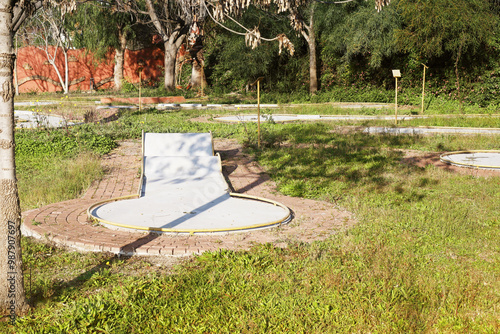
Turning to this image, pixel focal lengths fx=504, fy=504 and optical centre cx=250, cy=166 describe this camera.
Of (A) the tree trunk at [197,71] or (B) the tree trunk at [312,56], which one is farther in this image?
(A) the tree trunk at [197,71]

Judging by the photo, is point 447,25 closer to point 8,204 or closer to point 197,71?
point 197,71

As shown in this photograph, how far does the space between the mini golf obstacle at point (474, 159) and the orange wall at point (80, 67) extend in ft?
74.0

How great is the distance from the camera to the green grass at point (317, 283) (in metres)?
3.24

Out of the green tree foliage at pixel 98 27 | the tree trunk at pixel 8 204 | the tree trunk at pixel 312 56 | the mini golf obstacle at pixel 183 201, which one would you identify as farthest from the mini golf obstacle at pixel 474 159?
the green tree foliage at pixel 98 27

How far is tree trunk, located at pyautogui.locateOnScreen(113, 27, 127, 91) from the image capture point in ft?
86.7

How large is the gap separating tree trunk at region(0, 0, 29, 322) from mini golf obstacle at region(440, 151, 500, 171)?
6717 millimetres

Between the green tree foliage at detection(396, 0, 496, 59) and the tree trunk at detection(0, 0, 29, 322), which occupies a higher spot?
the green tree foliage at detection(396, 0, 496, 59)

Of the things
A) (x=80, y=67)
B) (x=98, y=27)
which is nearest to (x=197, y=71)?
(x=98, y=27)

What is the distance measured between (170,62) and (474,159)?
1690 cm

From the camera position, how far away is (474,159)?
27.9 feet

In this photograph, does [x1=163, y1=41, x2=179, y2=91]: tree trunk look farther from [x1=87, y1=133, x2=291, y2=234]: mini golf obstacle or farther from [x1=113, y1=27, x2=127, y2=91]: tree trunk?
[x1=87, y1=133, x2=291, y2=234]: mini golf obstacle

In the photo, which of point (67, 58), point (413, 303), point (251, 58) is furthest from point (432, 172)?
point (67, 58)

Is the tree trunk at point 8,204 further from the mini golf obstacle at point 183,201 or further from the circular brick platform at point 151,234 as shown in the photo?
the mini golf obstacle at point 183,201

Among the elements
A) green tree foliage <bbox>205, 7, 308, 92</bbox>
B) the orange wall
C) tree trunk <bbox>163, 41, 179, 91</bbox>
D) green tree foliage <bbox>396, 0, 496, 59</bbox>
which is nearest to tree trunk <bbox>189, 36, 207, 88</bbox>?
green tree foliage <bbox>205, 7, 308, 92</bbox>
